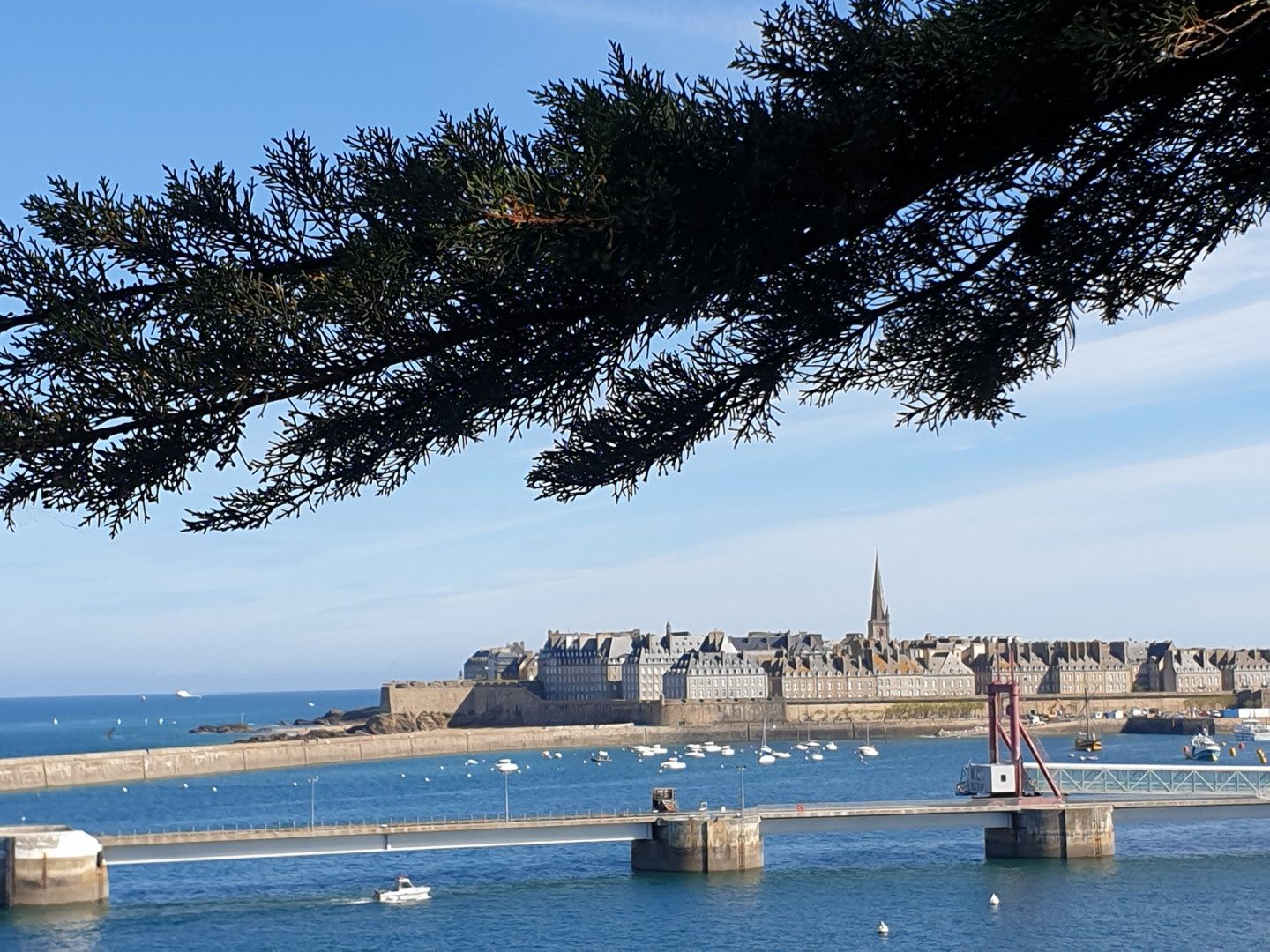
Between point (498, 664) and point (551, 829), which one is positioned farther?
point (498, 664)

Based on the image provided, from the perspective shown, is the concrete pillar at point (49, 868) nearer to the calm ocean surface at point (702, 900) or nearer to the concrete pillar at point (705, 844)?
the calm ocean surface at point (702, 900)

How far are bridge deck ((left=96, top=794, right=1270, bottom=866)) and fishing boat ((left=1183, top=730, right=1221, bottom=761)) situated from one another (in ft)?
156

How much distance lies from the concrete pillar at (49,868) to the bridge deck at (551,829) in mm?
621

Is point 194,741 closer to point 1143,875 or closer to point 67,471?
point 1143,875

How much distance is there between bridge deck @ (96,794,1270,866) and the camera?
1596 inches

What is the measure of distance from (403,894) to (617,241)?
129ft

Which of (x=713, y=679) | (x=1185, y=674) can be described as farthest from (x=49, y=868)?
(x=1185, y=674)

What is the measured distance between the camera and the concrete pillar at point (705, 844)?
4378cm

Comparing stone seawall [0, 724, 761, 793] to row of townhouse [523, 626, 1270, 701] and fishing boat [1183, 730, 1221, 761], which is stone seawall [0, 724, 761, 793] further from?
fishing boat [1183, 730, 1221, 761]

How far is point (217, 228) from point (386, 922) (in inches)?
1404

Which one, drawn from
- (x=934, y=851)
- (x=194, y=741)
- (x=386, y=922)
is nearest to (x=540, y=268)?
(x=386, y=922)

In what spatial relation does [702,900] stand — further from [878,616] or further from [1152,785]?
[878,616]

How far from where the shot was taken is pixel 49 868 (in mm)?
39438

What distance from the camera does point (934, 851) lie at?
5041 centimetres
